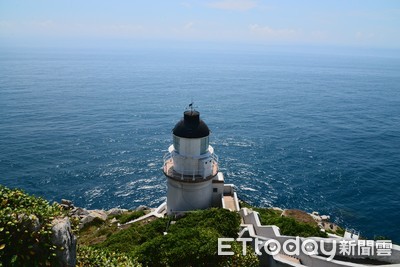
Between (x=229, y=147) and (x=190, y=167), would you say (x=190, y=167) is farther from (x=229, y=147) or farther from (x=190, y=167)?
(x=229, y=147)

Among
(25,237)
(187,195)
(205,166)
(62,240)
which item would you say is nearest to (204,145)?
(205,166)

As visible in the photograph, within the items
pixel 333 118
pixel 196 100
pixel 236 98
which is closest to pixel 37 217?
pixel 333 118

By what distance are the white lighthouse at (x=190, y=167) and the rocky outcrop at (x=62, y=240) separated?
13345 millimetres

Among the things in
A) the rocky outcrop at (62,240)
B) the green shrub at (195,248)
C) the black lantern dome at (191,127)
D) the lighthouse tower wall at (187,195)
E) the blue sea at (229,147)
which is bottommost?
the blue sea at (229,147)

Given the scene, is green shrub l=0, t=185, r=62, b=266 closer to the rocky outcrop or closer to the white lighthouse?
the rocky outcrop

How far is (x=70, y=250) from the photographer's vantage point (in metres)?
11.1

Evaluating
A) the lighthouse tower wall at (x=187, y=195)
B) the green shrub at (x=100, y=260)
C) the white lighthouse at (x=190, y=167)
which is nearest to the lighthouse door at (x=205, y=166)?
the white lighthouse at (x=190, y=167)

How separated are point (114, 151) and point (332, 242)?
47620 mm

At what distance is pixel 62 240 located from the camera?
10.4 meters

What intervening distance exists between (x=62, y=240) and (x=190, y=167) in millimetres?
14388

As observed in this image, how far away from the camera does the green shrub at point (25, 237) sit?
32.0 ft

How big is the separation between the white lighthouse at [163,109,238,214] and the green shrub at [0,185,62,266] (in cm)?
1408

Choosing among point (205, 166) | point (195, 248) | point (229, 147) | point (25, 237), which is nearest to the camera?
point (25, 237)

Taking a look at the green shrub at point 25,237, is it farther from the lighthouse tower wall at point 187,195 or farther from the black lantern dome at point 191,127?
the lighthouse tower wall at point 187,195
